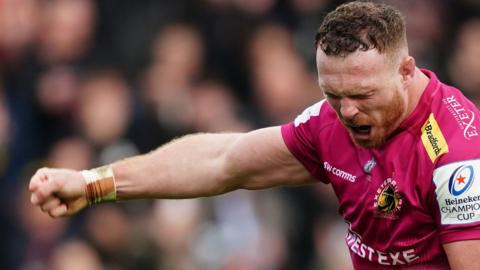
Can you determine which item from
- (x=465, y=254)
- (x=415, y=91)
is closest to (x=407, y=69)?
(x=415, y=91)

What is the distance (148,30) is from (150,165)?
5.75m

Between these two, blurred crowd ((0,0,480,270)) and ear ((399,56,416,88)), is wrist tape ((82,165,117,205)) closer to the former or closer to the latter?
ear ((399,56,416,88))

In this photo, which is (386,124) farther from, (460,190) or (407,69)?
(460,190)

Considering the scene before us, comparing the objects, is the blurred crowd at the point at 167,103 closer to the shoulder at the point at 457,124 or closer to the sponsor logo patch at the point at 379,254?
the sponsor logo patch at the point at 379,254

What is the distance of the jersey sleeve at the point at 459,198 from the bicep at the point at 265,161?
3.42 ft

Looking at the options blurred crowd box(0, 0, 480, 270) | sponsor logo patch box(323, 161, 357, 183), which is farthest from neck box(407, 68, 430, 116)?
blurred crowd box(0, 0, 480, 270)

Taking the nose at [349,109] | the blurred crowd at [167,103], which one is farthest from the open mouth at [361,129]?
the blurred crowd at [167,103]

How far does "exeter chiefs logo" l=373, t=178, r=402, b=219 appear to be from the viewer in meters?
6.48

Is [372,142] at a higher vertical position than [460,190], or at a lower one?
higher

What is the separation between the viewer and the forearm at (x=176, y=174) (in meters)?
7.31

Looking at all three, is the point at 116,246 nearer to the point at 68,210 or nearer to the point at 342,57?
the point at 68,210

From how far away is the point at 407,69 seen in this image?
645cm

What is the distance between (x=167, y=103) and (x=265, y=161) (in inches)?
196

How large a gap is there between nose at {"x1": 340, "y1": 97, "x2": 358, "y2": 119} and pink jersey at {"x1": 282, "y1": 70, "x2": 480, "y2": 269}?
300 millimetres
